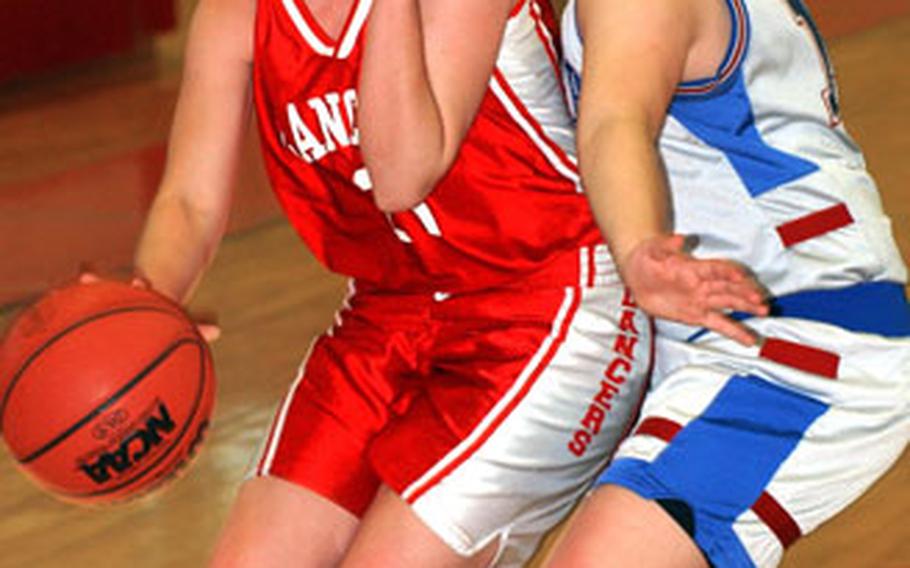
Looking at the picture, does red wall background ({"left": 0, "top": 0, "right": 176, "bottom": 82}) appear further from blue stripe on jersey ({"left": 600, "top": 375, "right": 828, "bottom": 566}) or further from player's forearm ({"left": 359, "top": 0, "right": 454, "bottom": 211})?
blue stripe on jersey ({"left": 600, "top": 375, "right": 828, "bottom": 566})

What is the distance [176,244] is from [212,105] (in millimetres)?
234

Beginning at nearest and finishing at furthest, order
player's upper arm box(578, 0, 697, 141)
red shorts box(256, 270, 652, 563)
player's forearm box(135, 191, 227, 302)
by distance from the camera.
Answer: player's upper arm box(578, 0, 697, 141) → red shorts box(256, 270, 652, 563) → player's forearm box(135, 191, 227, 302)

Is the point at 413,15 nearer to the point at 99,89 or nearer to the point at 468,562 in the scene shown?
the point at 468,562

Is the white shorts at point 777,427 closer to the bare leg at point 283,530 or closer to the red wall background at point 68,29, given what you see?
the bare leg at point 283,530

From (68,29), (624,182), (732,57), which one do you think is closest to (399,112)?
(624,182)

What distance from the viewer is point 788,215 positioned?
2.44m

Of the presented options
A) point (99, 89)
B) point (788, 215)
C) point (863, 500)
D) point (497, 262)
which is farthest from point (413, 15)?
point (99, 89)

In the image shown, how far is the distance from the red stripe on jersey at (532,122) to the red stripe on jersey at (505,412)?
0.21 meters

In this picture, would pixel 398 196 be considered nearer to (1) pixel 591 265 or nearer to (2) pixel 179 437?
(1) pixel 591 265

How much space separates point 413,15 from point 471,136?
28 cm

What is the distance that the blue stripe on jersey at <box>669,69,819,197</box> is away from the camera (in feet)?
7.88

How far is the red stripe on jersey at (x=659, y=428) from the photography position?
94.4 inches

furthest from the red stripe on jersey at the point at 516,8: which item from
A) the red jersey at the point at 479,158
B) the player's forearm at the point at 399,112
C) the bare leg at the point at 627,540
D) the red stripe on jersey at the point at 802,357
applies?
the bare leg at the point at 627,540

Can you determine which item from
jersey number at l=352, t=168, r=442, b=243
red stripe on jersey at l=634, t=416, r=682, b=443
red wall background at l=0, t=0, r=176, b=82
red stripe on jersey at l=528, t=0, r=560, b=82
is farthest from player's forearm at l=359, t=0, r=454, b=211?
red wall background at l=0, t=0, r=176, b=82
